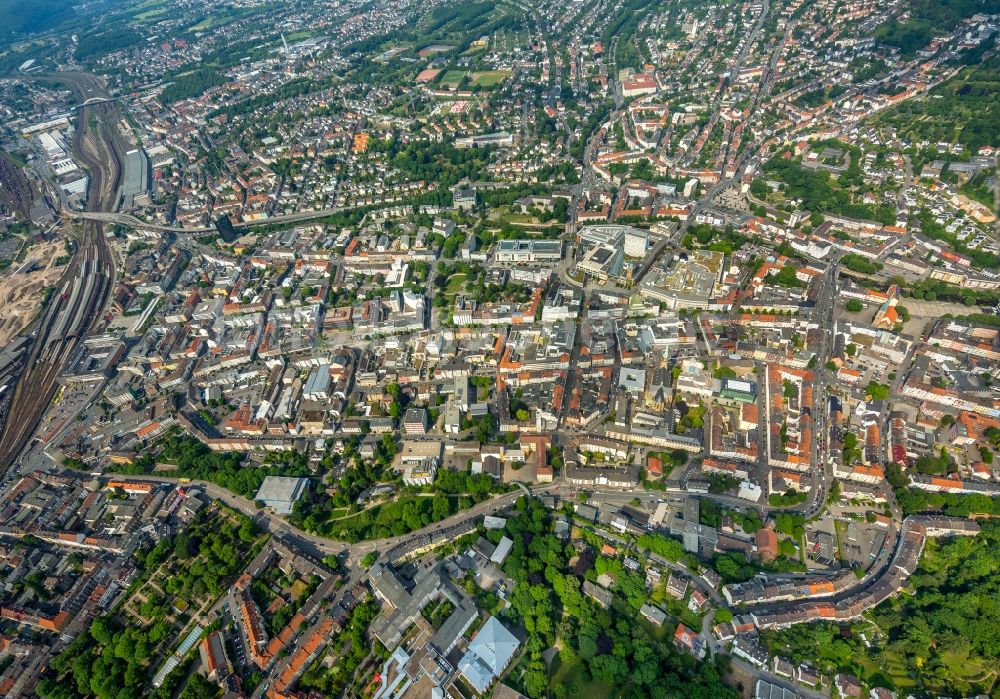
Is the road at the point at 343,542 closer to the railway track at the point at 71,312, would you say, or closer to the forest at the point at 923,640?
the forest at the point at 923,640

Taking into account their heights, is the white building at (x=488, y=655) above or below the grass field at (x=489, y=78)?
below

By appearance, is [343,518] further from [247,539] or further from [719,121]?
[719,121]

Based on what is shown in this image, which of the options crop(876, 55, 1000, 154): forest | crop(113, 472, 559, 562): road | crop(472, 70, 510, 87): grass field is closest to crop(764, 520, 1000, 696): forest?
crop(113, 472, 559, 562): road

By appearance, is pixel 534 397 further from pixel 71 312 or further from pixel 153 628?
pixel 71 312

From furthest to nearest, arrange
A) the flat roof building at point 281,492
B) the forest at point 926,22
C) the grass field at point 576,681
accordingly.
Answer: the forest at point 926,22 → the flat roof building at point 281,492 → the grass field at point 576,681

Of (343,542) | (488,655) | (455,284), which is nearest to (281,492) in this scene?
(343,542)

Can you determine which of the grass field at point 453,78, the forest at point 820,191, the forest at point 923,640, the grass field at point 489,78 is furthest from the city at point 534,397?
the grass field at point 453,78

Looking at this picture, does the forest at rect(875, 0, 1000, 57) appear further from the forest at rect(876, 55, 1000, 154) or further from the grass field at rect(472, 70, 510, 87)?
the grass field at rect(472, 70, 510, 87)
